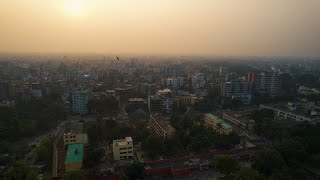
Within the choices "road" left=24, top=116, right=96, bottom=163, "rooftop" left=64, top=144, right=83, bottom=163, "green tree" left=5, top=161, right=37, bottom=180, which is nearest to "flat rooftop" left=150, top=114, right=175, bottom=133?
"rooftop" left=64, top=144, right=83, bottom=163

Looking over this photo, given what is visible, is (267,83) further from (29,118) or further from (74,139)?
(29,118)

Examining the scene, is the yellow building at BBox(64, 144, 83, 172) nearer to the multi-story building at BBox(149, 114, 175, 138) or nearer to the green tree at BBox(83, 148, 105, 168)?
the green tree at BBox(83, 148, 105, 168)

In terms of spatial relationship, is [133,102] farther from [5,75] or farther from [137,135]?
[5,75]

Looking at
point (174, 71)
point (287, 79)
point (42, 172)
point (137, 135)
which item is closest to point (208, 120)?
point (137, 135)

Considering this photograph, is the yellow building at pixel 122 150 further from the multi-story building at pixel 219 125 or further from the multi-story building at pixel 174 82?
the multi-story building at pixel 174 82

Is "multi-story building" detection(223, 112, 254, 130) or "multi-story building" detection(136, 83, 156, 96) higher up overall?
"multi-story building" detection(136, 83, 156, 96)

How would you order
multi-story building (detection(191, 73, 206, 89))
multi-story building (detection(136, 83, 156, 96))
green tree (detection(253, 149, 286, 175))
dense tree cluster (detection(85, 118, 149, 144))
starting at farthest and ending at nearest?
multi-story building (detection(191, 73, 206, 89)) < multi-story building (detection(136, 83, 156, 96)) < dense tree cluster (detection(85, 118, 149, 144)) < green tree (detection(253, 149, 286, 175))
